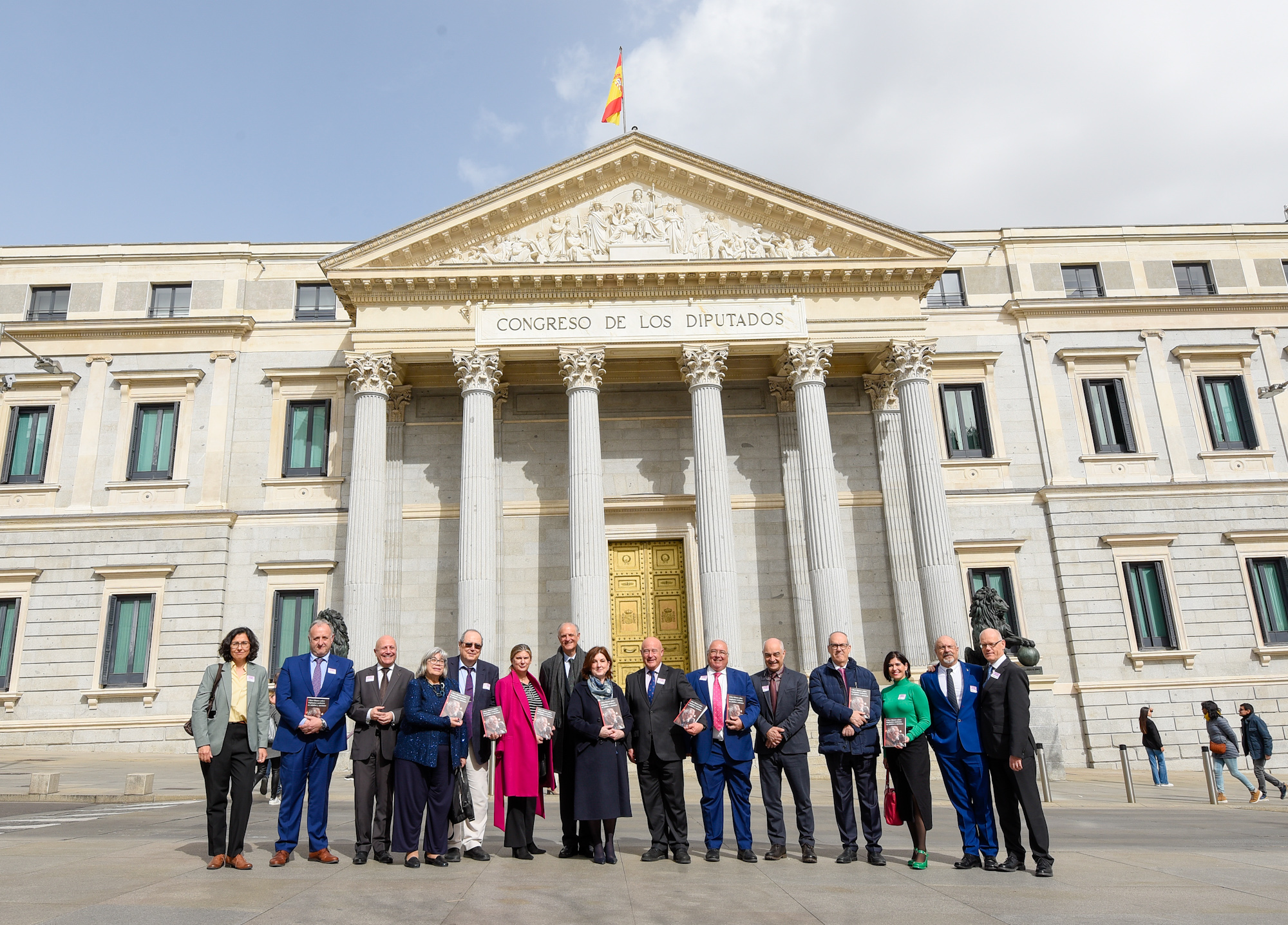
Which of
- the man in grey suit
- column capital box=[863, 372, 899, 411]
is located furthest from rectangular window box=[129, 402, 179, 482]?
the man in grey suit

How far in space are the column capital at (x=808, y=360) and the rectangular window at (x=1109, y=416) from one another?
1022cm

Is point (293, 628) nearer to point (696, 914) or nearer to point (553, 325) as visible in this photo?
point (553, 325)

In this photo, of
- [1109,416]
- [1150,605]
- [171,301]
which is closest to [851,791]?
[1150,605]

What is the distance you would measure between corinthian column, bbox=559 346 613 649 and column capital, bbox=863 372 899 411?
27.4 ft

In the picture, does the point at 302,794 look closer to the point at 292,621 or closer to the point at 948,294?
the point at 292,621

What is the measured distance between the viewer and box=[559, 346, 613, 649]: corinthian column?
841 inches

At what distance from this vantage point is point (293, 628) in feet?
83.1

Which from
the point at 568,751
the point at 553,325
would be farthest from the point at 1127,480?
the point at 568,751

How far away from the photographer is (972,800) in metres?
8.50

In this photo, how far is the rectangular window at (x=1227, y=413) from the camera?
2822 centimetres

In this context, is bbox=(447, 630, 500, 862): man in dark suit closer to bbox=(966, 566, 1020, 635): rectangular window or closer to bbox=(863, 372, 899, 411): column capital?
bbox=(863, 372, 899, 411): column capital

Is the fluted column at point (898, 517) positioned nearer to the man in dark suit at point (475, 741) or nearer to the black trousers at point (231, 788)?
the man in dark suit at point (475, 741)

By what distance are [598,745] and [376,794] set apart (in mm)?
2232

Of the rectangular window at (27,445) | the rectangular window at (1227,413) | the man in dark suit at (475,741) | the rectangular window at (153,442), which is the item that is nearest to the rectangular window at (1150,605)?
the rectangular window at (1227,413)
